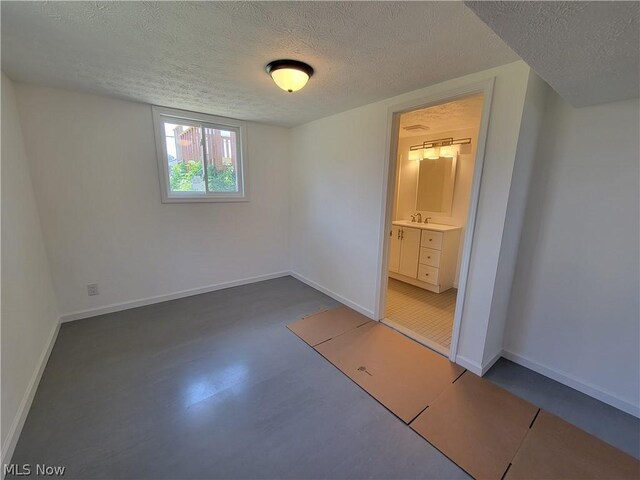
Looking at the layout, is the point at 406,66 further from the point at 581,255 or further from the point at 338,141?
the point at 581,255

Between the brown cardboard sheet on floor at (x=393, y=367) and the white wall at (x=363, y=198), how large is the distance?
11.6 inches

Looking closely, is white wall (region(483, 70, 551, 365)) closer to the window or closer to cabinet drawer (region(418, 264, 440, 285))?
cabinet drawer (region(418, 264, 440, 285))

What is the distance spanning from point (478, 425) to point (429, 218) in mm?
3037

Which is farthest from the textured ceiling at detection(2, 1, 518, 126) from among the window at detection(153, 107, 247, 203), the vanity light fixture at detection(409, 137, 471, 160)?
the vanity light fixture at detection(409, 137, 471, 160)

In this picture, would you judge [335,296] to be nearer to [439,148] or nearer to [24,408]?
[439,148]

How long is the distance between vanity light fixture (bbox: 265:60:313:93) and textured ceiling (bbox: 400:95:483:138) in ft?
4.26

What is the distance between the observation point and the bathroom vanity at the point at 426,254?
144 inches

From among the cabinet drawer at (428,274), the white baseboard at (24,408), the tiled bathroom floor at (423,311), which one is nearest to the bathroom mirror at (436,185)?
the cabinet drawer at (428,274)

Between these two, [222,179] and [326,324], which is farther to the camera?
[222,179]

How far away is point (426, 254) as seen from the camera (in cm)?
377

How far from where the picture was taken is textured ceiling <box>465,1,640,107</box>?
85cm

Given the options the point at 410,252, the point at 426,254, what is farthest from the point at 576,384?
the point at 410,252

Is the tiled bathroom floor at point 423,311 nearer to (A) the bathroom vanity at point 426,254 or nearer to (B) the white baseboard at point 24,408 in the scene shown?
(A) the bathroom vanity at point 426,254

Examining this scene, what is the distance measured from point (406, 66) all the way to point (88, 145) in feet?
10.1
